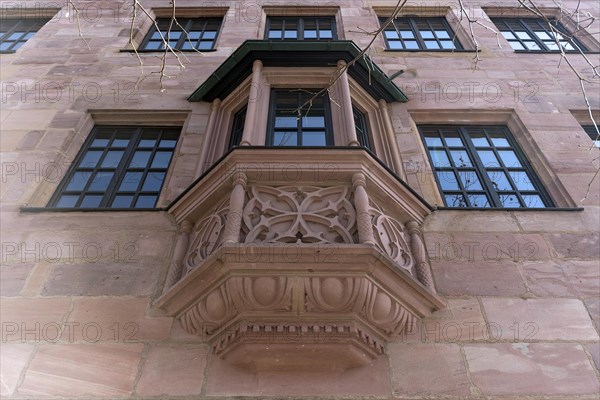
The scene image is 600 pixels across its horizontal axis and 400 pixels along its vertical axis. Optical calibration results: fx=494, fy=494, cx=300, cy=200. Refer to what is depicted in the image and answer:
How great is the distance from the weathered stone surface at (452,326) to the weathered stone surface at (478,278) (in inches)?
6.6

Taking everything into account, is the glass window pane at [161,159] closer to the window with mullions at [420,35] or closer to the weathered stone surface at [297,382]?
the weathered stone surface at [297,382]

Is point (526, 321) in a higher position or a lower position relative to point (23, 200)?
higher

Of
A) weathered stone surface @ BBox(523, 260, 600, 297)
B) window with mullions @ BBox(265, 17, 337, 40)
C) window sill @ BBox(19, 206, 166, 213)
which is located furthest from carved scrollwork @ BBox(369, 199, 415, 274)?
window with mullions @ BBox(265, 17, 337, 40)

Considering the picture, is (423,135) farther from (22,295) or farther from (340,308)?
(22,295)

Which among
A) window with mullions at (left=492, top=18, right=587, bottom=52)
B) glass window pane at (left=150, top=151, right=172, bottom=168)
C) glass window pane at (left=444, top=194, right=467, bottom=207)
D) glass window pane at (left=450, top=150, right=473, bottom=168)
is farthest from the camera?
window with mullions at (left=492, top=18, right=587, bottom=52)

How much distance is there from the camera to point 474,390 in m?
3.86

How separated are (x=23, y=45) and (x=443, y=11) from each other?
8.44 m

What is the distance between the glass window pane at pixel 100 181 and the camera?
6.23 meters

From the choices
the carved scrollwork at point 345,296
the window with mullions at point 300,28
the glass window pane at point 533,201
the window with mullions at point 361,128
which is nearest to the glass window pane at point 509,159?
the glass window pane at point 533,201

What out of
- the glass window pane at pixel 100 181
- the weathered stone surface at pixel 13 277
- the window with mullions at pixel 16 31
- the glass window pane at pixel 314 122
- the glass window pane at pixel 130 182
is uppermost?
the glass window pane at pixel 314 122

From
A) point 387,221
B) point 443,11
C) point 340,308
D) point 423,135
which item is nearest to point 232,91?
point 423,135

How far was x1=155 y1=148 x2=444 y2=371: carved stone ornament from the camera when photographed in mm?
3918

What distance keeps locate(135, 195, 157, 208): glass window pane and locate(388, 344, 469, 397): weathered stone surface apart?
133 inches

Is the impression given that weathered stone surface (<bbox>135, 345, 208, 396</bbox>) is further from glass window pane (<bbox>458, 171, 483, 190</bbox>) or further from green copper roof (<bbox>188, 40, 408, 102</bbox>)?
green copper roof (<bbox>188, 40, 408, 102</bbox>)
